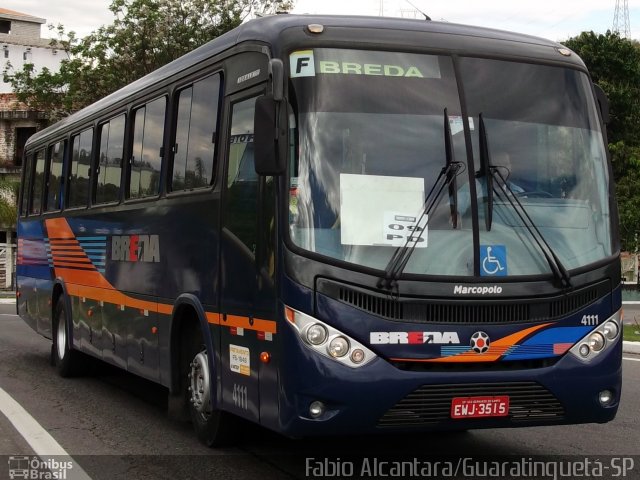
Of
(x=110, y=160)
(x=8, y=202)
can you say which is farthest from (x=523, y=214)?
(x=8, y=202)

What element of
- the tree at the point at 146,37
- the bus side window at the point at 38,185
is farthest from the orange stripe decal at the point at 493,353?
the tree at the point at 146,37

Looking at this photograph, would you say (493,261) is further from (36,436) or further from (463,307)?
(36,436)

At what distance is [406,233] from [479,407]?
1.18 metres

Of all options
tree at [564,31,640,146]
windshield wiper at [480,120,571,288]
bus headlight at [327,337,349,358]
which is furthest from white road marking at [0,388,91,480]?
tree at [564,31,640,146]

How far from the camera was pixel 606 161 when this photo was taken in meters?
7.67

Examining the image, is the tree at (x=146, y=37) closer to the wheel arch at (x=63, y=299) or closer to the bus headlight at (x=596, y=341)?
the wheel arch at (x=63, y=299)

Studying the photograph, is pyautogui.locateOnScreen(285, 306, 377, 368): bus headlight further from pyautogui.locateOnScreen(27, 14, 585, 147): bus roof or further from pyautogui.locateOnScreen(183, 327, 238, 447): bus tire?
pyautogui.locateOnScreen(27, 14, 585, 147): bus roof

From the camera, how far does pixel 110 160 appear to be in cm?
1171

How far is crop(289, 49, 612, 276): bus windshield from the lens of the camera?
6.89 metres

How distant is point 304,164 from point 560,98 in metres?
1.95

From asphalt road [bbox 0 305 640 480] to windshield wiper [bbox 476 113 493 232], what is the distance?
199 centimetres

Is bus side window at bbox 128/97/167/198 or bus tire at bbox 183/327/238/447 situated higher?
bus side window at bbox 128/97/167/198

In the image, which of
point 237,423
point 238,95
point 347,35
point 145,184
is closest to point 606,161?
point 347,35

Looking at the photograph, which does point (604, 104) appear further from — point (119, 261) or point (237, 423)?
point (119, 261)
